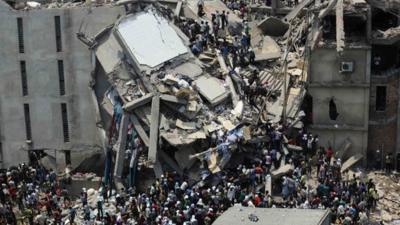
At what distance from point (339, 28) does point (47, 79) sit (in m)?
13.3

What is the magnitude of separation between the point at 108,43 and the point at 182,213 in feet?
32.3

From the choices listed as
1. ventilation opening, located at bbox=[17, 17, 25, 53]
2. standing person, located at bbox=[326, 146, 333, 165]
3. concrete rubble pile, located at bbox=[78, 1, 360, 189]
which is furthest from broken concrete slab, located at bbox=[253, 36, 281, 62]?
ventilation opening, located at bbox=[17, 17, 25, 53]

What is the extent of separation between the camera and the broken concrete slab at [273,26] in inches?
1467

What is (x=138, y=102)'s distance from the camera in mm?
31469

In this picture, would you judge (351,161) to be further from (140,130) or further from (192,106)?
(140,130)

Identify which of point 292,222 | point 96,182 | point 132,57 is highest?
point 132,57

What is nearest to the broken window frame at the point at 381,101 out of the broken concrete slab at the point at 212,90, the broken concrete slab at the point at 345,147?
the broken concrete slab at the point at 345,147

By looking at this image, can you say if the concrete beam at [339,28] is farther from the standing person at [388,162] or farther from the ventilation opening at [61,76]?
the ventilation opening at [61,76]

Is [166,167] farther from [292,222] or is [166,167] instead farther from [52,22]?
[292,222]

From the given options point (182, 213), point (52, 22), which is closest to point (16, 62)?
point (52, 22)

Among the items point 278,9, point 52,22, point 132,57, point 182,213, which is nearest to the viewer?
point 182,213

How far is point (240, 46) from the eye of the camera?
35.2 m

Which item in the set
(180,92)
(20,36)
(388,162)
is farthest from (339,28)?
(20,36)

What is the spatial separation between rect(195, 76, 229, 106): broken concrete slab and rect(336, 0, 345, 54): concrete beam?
495cm
